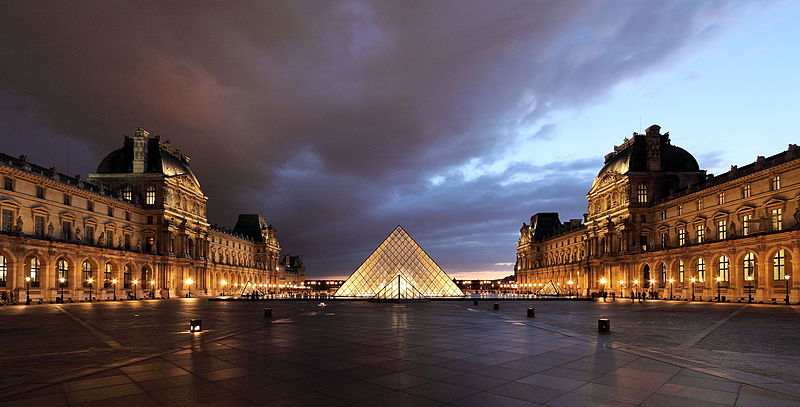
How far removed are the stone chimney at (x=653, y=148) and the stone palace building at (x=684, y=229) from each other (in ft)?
0.33

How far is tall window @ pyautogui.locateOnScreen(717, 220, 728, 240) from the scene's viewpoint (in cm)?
3979

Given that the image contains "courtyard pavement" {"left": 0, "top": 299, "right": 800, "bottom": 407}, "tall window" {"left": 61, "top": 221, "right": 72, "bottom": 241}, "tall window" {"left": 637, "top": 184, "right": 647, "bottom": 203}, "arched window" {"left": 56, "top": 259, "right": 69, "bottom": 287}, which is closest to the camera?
"courtyard pavement" {"left": 0, "top": 299, "right": 800, "bottom": 407}

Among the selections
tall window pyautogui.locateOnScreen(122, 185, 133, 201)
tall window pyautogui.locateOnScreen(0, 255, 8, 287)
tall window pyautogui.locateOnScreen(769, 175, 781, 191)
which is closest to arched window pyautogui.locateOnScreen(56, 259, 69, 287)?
tall window pyautogui.locateOnScreen(0, 255, 8, 287)

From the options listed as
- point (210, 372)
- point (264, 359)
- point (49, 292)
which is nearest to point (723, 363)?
point (264, 359)

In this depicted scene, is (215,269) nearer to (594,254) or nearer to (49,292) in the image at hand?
(49,292)

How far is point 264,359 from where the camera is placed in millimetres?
9164

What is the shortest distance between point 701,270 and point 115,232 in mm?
56062

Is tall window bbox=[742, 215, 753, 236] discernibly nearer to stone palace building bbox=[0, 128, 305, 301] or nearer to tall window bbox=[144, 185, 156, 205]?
stone palace building bbox=[0, 128, 305, 301]

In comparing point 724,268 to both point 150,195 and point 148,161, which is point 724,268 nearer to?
point 150,195

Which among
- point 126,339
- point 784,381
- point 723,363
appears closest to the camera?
point 784,381

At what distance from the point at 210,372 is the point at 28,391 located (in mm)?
2402

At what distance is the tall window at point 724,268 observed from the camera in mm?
38912

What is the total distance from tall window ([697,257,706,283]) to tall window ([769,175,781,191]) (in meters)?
9.93

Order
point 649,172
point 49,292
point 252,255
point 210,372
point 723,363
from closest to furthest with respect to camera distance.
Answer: point 210,372
point 723,363
point 49,292
point 649,172
point 252,255
